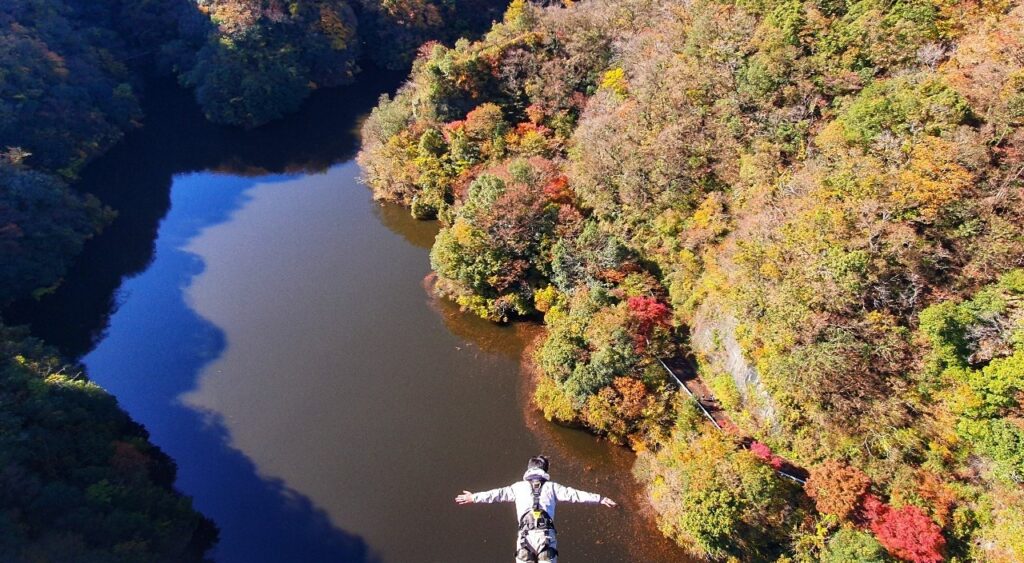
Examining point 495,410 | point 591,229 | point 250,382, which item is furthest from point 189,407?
point 591,229

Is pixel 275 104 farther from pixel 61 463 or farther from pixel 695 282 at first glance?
pixel 695 282

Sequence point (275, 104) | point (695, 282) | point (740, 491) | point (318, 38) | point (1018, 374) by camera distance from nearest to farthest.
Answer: point (1018, 374) < point (740, 491) < point (695, 282) < point (275, 104) < point (318, 38)

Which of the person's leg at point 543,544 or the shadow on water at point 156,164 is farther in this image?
the shadow on water at point 156,164

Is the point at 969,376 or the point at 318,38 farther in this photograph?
the point at 318,38

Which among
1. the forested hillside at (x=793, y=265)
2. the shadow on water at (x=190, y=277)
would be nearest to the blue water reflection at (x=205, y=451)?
the shadow on water at (x=190, y=277)

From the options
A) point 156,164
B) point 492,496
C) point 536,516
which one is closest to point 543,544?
point 536,516

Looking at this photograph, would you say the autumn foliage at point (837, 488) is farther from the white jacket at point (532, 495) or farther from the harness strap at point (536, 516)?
the harness strap at point (536, 516)
